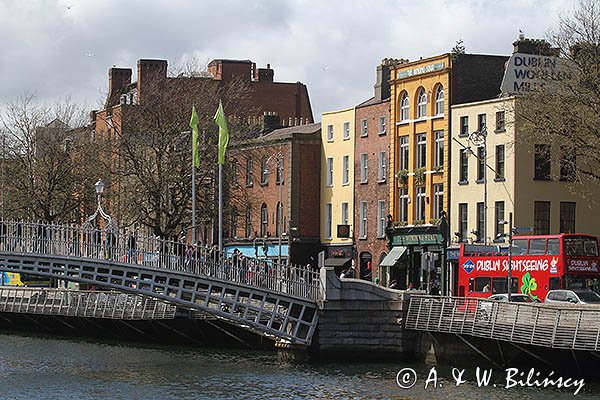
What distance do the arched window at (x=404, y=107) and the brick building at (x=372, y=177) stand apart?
1.73 meters

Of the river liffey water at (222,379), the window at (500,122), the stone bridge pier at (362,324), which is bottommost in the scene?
the river liffey water at (222,379)

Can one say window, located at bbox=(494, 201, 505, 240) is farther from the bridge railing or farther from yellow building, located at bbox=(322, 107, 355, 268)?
the bridge railing

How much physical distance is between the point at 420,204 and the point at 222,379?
31.5 meters

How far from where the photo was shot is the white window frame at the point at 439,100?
80750 millimetres

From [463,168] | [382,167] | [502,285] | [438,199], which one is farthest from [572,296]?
[382,167]

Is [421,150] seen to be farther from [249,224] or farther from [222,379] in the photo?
[222,379]

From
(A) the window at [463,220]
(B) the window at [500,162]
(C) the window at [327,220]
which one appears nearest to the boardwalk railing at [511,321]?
(B) the window at [500,162]

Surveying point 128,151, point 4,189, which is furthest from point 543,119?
point 4,189

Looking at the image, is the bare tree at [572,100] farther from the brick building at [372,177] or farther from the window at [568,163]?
the brick building at [372,177]

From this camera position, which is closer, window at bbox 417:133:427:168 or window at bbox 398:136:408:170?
window at bbox 417:133:427:168

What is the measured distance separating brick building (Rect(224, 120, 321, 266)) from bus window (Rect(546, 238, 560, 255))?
2846 centimetres

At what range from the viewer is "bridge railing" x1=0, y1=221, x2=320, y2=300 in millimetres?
56219

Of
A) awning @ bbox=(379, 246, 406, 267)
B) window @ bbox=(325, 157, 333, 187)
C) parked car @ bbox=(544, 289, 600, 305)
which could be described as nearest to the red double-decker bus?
parked car @ bbox=(544, 289, 600, 305)

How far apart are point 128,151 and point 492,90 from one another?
18.9 m
